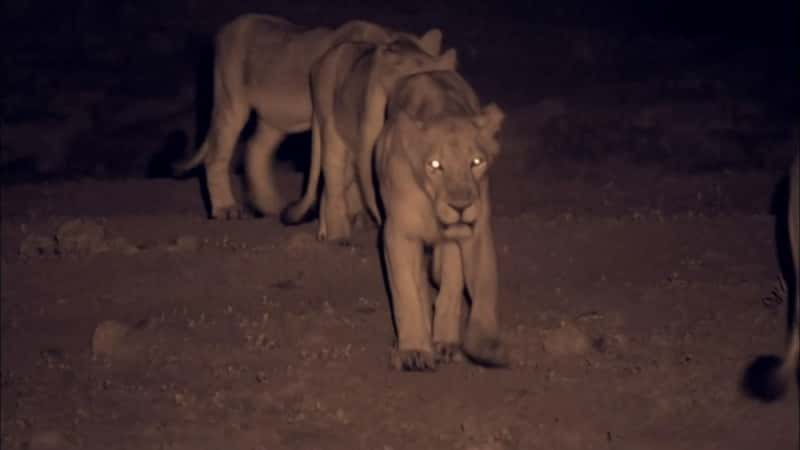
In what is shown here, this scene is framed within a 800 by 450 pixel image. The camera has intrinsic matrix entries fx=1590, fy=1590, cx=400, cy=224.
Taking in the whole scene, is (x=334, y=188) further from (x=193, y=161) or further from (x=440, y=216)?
(x=440, y=216)

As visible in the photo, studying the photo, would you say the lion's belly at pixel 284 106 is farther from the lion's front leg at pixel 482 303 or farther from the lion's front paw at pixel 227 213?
the lion's front leg at pixel 482 303

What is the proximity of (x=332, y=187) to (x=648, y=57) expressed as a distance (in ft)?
22.7

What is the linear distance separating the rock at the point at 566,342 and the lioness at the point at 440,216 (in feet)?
0.89

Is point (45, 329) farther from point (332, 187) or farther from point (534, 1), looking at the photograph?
point (534, 1)

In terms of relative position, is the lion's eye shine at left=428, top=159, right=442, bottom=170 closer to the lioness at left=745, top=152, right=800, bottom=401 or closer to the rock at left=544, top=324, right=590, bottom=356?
the rock at left=544, top=324, right=590, bottom=356

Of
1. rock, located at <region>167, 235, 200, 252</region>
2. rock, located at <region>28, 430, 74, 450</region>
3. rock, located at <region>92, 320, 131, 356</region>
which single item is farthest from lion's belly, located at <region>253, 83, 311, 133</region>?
rock, located at <region>28, 430, 74, 450</region>

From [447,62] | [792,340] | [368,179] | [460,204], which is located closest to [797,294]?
[792,340]

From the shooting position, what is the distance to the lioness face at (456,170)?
5910mm

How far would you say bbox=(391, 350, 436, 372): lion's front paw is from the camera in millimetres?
6207

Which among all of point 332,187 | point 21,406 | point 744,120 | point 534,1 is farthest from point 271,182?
point 534,1

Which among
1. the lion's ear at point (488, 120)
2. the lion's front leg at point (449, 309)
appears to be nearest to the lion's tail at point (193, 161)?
the lion's front leg at point (449, 309)

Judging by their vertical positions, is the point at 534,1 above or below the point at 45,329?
below

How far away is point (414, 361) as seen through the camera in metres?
6.21

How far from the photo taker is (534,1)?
17.2 meters
